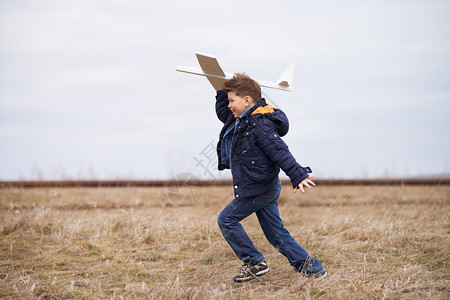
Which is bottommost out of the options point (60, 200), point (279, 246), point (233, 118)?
point (60, 200)

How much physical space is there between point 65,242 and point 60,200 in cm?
419

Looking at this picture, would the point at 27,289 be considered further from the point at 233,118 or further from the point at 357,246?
the point at 357,246

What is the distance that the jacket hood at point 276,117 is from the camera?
3562 millimetres

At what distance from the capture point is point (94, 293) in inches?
138

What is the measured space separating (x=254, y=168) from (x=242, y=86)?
70cm

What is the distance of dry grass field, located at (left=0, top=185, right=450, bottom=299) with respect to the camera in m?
3.41

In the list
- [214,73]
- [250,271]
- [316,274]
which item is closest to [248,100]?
[214,73]

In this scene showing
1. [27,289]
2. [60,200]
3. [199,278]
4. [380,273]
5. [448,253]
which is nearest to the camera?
[27,289]

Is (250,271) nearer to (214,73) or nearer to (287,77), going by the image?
(214,73)

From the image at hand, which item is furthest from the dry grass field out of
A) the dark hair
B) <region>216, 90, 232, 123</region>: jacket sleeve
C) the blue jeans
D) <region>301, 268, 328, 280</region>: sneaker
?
the dark hair

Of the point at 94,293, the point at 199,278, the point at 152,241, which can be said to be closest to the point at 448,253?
the point at 199,278

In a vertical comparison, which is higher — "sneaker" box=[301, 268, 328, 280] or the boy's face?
the boy's face

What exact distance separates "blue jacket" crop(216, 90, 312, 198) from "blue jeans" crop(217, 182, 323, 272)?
0.12 metres

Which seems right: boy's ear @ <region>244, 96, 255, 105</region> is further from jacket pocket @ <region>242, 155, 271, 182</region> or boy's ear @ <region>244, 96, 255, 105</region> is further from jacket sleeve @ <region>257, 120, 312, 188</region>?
jacket pocket @ <region>242, 155, 271, 182</region>
